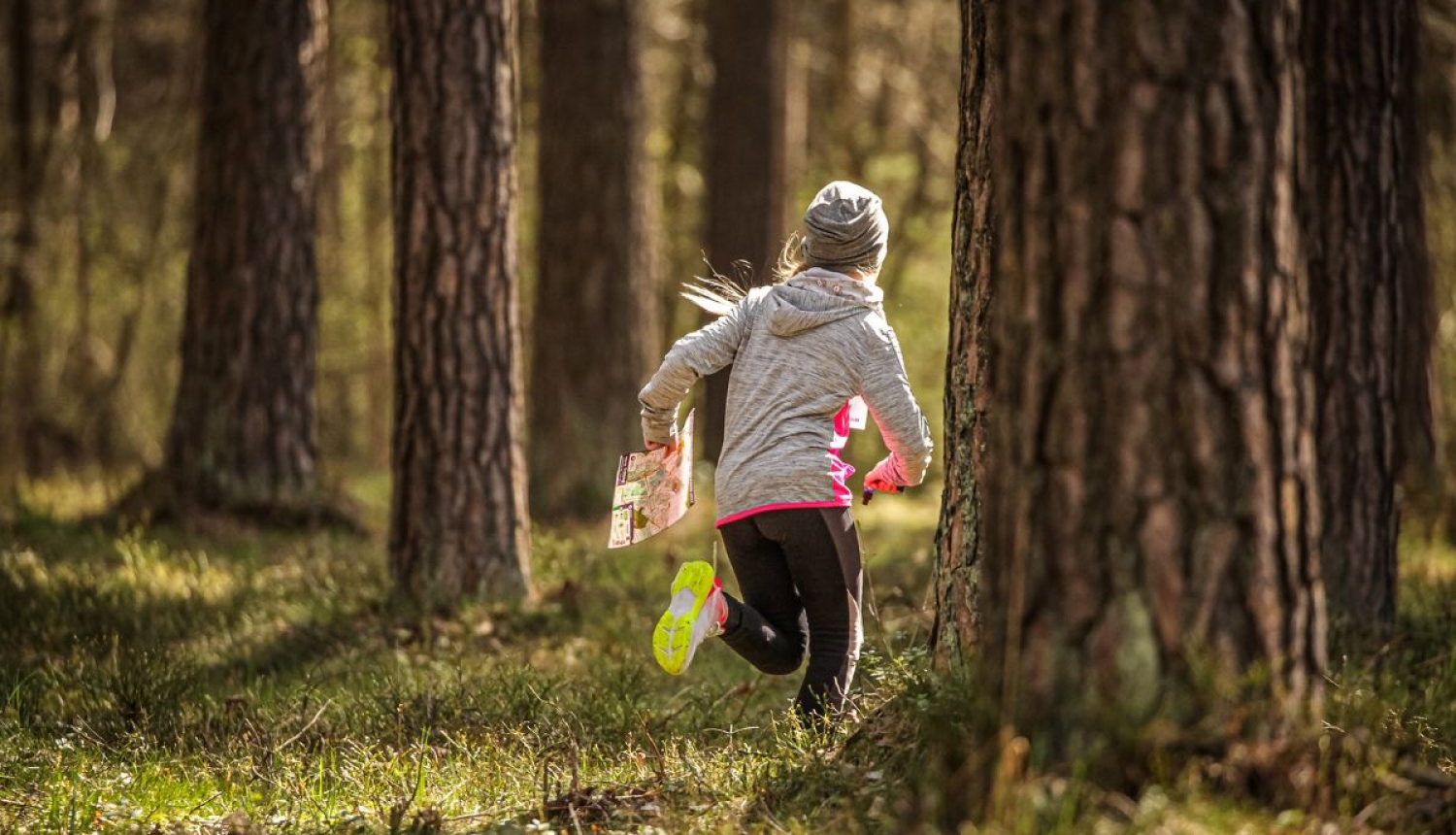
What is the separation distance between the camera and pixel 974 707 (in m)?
3.03

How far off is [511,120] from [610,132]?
3561 mm

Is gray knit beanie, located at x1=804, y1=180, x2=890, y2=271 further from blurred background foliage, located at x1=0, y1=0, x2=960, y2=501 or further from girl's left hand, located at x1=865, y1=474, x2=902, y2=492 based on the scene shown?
blurred background foliage, located at x1=0, y1=0, x2=960, y2=501

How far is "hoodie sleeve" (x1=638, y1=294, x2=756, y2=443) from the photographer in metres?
4.34

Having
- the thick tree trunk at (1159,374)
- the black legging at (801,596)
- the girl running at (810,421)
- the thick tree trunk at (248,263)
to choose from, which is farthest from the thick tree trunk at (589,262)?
the thick tree trunk at (1159,374)

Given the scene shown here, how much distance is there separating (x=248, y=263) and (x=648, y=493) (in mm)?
5114

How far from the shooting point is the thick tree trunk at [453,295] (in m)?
6.40

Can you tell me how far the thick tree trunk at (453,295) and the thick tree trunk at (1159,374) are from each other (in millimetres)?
3925

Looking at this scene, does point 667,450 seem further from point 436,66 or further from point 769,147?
point 769,147

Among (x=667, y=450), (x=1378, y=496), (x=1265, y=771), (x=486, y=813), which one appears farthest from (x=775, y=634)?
(x=1378, y=496)

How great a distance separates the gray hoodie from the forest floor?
55cm

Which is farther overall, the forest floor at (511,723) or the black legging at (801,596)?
the black legging at (801,596)

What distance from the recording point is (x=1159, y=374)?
2.83 meters

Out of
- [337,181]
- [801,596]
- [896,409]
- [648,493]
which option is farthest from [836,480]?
[337,181]

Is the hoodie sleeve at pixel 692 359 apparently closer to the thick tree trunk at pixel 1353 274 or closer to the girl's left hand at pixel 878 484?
the girl's left hand at pixel 878 484
